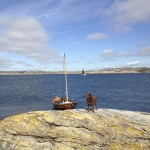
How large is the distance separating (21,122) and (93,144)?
13.9 ft

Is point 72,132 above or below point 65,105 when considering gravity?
above

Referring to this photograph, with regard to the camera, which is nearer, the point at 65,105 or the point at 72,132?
the point at 72,132

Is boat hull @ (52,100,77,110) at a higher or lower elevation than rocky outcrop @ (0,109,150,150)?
lower

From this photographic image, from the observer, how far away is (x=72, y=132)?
14133 mm

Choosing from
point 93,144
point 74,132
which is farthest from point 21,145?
point 93,144

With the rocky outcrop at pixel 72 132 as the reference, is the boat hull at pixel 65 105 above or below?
below

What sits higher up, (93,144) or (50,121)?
(50,121)

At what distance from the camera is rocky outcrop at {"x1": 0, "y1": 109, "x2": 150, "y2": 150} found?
13961mm

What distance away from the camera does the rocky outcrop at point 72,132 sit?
13961mm

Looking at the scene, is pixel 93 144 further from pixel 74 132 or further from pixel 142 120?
pixel 142 120

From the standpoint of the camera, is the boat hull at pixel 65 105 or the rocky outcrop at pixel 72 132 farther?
the boat hull at pixel 65 105

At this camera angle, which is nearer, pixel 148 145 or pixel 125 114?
pixel 148 145

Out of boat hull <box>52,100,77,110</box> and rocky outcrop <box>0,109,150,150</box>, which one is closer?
rocky outcrop <box>0,109,150,150</box>

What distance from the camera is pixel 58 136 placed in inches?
557
